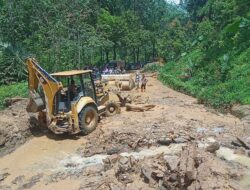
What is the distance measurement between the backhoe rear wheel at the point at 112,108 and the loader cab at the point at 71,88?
204 centimetres

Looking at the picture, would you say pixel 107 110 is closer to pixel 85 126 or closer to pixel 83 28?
pixel 85 126

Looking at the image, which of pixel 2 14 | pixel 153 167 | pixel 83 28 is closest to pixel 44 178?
pixel 153 167

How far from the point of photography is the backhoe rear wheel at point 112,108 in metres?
17.6

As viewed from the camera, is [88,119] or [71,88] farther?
[88,119]

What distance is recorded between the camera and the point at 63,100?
14898mm

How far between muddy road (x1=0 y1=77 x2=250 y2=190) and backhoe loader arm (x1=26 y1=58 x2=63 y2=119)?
1.23 m

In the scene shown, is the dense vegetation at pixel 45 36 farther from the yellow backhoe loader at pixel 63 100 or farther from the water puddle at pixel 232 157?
the water puddle at pixel 232 157

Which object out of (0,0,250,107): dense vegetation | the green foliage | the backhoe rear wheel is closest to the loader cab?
the backhoe rear wheel

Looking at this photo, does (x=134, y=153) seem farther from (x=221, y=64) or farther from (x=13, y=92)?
(x=13, y=92)

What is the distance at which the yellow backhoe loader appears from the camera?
14.5 metres

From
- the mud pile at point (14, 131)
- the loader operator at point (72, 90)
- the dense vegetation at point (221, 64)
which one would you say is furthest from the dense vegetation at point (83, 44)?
the mud pile at point (14, 131)

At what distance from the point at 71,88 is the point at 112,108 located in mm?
3190

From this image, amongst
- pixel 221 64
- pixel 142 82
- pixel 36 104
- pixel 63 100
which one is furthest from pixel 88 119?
pixel 221 64

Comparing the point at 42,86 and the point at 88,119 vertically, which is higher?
the point at 42,86
